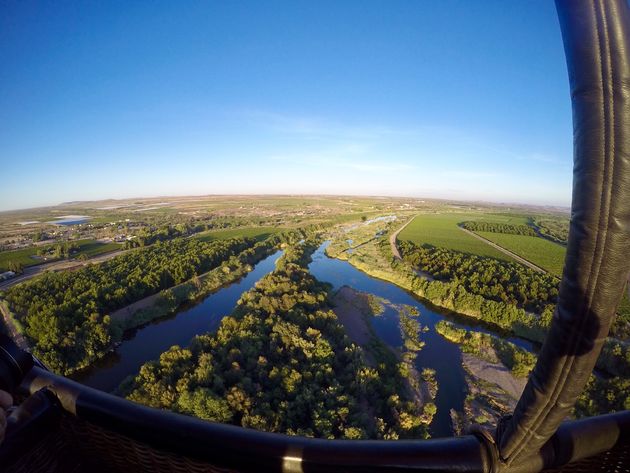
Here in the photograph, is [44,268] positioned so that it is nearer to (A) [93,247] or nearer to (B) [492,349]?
(A) [93,247]

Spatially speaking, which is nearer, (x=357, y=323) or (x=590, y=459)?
(x=590, y=459)

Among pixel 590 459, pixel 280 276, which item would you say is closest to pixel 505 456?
pixel 590 459

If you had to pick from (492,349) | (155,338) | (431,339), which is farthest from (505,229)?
(155,338)

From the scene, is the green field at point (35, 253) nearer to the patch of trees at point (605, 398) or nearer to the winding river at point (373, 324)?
the winding river at point (373, 324)

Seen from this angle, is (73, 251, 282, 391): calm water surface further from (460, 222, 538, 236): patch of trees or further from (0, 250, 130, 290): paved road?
(460, 222, 538, 236): patch of trees

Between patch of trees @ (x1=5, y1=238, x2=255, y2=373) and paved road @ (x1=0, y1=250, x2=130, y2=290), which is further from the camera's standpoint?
paved road @ (x1=0, y1=250, x2=130, y2=290)

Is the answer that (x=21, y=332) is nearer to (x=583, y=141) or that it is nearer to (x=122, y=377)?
(x=122, y=377)

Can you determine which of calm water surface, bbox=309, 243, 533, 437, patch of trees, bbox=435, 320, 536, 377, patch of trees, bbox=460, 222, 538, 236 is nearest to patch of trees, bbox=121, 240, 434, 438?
calm water surface, bbox=309, 243, 533, 437
